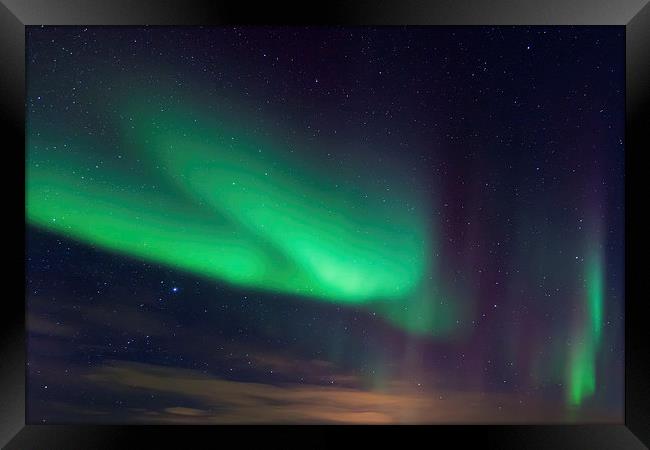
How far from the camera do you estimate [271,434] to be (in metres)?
1.55

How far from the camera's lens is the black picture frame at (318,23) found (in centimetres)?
149

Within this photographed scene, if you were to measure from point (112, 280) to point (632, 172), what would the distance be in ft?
3.93

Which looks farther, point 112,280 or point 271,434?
point 112,280

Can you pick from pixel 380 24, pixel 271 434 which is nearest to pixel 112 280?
pixel 271 434

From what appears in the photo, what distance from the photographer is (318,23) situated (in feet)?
4.94

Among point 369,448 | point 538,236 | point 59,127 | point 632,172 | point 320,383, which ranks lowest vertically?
point 369,448

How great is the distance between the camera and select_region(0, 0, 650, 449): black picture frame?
1.49m

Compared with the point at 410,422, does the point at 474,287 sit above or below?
above

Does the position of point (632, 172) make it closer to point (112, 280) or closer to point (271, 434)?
point (271, 434)

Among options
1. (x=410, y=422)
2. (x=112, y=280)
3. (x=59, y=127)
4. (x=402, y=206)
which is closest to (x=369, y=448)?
(x=410, y=422)

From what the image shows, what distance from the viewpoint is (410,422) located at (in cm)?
167

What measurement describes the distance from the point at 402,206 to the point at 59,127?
825 mm

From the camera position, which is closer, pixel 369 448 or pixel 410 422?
pixel 369 448

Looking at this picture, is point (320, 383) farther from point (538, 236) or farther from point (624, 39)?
point (624, 39)
